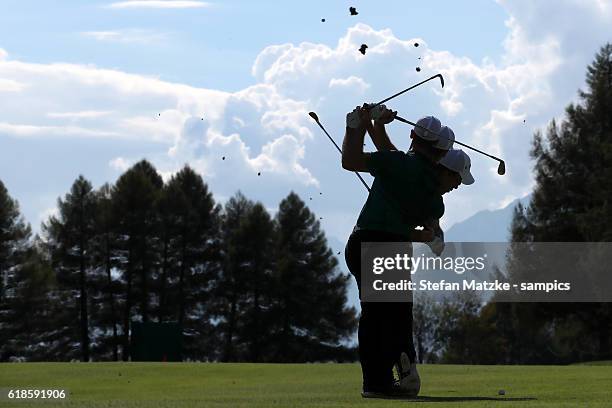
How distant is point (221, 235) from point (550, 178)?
31711mm

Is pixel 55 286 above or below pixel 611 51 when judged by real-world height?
below

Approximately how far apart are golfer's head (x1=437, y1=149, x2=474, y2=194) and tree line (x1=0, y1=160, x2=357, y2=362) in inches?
2836

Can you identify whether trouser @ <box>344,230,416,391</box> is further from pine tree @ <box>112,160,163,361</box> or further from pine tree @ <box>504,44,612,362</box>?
pine tree @ <box>112,160,163,361</box>

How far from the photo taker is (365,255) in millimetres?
11133

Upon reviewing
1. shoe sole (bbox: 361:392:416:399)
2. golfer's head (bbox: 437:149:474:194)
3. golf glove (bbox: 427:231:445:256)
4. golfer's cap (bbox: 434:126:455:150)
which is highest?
golfer's cap (bbox: 434:126:455:150)

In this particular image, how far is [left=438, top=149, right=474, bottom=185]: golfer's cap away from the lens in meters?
11.2

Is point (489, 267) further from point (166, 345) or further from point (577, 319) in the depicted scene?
point (166, 345)

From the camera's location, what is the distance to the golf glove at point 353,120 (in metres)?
10.8

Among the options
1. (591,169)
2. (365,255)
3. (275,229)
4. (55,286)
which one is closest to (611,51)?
(591,169)

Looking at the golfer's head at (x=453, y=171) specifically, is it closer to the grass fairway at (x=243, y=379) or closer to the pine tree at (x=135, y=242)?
the grass fairway at (x=243, y=379)

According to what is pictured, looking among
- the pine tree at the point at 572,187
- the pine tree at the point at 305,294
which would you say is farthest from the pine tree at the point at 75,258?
the pine tree at the point at 572,187

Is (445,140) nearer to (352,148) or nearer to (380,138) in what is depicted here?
(380,138)

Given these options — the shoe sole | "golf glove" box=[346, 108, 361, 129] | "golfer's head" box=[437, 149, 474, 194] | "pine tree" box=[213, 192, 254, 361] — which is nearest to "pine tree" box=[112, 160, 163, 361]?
"pine tree" box=[213, 192, 254, 361]

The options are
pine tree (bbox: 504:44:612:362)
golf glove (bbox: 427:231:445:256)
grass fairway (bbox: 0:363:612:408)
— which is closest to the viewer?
golf glove (bbox: 427:231:445:256)
